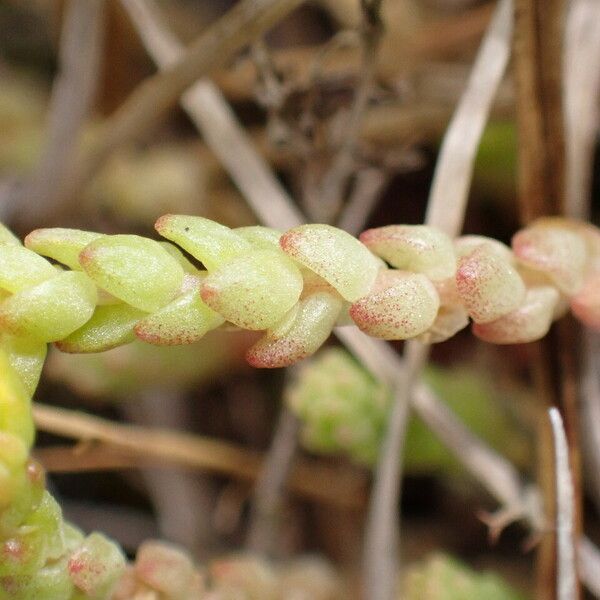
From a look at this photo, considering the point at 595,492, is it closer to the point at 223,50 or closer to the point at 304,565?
the point at 304,565

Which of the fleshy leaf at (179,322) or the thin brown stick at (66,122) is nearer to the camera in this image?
the fleshy leaf at (179,322)

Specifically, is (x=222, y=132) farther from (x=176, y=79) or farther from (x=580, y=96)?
(x=580, y=96)

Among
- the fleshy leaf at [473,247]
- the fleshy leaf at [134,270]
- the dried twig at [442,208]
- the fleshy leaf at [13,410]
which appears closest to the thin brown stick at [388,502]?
the dried twig at [442,208]

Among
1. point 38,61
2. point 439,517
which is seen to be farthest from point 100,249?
point 38,61

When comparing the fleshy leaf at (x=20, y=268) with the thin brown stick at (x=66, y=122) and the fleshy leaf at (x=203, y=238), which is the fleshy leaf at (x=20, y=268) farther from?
the thin brown stick at (x=66, y=122)

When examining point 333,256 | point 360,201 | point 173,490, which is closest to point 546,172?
point 360,201

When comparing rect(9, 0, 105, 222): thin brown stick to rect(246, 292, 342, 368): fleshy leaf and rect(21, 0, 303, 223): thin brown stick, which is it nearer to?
rect(21, 0, 303, 223): thin brown stick
